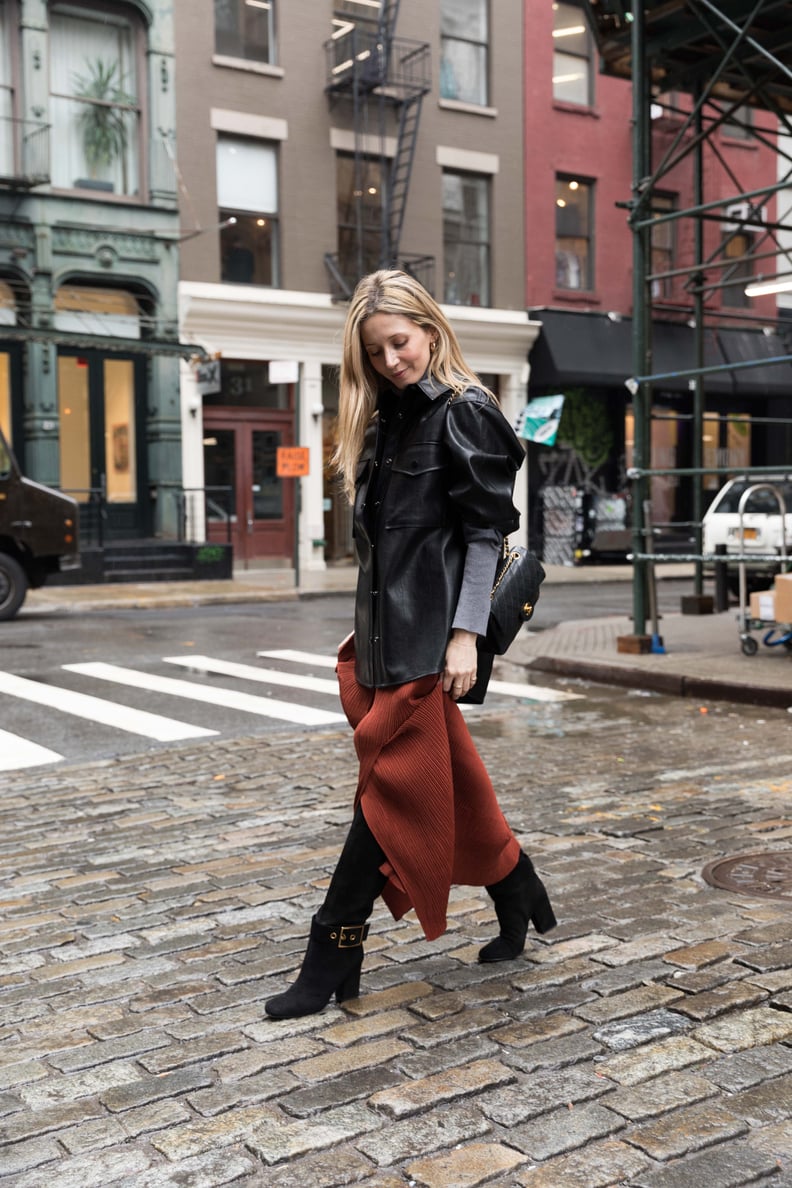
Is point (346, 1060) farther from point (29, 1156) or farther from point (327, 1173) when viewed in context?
point (29, 1156)

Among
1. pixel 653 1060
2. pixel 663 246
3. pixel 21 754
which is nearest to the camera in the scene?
pixel 653 1060

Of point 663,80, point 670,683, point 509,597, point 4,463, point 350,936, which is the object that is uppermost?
point 663,80

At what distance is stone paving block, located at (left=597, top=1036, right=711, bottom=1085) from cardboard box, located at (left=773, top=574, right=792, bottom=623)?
7099 millimetres

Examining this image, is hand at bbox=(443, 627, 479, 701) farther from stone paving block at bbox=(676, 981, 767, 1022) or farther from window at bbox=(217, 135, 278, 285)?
window at bbox=(217, 135, 278, 285)

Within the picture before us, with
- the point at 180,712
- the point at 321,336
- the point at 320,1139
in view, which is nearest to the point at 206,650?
the point at 180,712

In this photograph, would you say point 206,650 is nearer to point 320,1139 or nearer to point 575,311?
point 320,1139

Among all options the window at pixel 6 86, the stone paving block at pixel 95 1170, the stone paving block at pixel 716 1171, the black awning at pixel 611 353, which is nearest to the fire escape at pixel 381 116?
the black awning at pixel 611 353

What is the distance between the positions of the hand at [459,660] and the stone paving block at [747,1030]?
3.56 ft

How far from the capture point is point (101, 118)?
21438mm

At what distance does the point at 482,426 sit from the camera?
133 inches

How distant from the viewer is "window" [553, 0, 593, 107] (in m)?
26.2

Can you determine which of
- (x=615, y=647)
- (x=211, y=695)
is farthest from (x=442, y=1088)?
(x=615, y=647)

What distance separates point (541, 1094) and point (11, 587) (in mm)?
12920

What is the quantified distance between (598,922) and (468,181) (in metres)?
23.2
